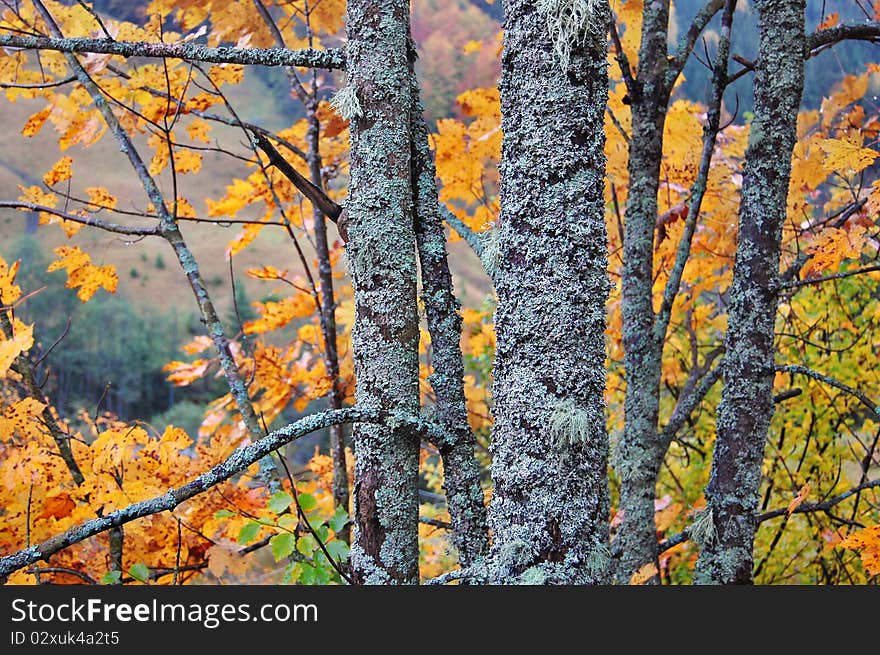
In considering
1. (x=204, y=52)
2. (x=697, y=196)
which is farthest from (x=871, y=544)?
(x=204, y=52)

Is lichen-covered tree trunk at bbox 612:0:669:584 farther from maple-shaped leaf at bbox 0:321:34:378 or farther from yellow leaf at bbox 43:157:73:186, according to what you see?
yellow leaf at bbox 43:157:73:186

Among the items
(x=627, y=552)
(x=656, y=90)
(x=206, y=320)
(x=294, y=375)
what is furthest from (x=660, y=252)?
(x=206, y=320)

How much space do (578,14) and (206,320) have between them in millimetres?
1487

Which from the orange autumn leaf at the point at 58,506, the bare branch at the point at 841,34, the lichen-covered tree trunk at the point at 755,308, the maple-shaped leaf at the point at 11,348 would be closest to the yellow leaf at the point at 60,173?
the maple-shaped leaf at the point at 11,348

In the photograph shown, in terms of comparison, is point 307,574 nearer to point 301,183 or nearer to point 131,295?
point 301,183

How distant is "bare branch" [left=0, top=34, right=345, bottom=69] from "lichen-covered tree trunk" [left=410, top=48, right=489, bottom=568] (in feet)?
0.69

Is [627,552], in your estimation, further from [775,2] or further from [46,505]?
[46,505]

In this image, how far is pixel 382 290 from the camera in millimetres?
1492

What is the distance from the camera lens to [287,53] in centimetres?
156

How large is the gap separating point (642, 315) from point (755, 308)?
348 millimetres

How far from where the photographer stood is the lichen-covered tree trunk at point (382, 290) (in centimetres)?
148

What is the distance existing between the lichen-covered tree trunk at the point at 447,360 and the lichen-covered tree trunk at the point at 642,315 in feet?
2.94

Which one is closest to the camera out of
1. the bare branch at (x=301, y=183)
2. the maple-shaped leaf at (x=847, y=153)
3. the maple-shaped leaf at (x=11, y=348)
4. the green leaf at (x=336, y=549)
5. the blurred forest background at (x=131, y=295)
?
the bare branch at (x=301, y=183)

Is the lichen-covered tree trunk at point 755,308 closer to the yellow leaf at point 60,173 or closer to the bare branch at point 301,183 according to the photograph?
the bare branch at point 301,183
